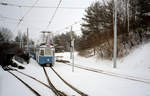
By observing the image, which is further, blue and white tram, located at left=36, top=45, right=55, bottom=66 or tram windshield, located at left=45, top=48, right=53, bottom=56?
tram windshield, located at left=45, top=48, right=53, bottom=56

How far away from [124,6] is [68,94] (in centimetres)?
2469

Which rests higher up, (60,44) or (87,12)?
(87,12)

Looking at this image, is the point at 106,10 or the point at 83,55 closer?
the point at 106,10

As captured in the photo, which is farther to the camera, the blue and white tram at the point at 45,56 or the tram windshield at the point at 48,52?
the tram windshield at the point at 48,52

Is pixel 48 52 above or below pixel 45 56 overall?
above

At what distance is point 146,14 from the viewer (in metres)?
26.0

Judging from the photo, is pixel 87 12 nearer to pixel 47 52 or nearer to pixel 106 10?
pixel 106 10

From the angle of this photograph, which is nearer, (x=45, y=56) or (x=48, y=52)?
(x=45, y=56)

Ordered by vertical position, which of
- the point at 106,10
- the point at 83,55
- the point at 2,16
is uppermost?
the point at 106,10

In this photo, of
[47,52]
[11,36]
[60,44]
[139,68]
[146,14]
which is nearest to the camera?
[139,68]

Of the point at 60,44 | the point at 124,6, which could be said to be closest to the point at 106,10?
the point at 124,6

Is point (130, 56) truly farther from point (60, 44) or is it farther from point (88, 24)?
point (60, 44)

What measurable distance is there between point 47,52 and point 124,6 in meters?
15.8

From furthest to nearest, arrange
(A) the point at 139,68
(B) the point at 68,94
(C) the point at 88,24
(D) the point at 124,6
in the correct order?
(C) the point at 88,24 → (D) the point at 124,6 → (A) the point at 139,68 → (B) the point at 68,94
